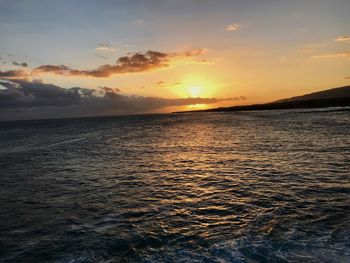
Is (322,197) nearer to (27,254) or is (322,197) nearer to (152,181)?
(152,181)

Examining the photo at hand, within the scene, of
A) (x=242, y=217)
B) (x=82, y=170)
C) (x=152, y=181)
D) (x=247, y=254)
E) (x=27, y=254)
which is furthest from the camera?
(x=82, y=170)

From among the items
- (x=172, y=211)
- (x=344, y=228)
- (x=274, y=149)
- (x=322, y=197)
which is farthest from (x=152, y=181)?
(x=274, y=149)

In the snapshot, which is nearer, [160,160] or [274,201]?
[274,201]

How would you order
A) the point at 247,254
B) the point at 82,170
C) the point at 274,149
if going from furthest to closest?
the point at 274,149, the point at 82,170, the point at 247,254

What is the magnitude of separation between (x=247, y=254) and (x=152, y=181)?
1340 centimetres

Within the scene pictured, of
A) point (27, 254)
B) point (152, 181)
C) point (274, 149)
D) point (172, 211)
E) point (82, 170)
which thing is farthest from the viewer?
point (274, 149)

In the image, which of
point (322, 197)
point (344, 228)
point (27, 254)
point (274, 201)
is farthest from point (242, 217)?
point (27, 254)

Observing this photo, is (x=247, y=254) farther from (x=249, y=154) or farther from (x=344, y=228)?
(x=249, y=154)

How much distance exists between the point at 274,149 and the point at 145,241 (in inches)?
1052

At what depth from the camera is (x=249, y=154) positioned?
1289 inches

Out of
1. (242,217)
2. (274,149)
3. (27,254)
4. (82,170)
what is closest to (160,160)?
(82,170)

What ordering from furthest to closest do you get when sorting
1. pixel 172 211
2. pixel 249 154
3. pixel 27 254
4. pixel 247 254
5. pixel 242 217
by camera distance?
1. pixel 249 154
2. pixel 172 211
3. pixel 242 217
4. pixel 27 254
5. pixel 247 254

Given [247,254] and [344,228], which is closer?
[247,254]

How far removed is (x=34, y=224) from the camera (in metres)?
15.1
